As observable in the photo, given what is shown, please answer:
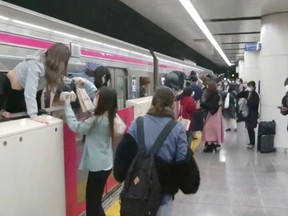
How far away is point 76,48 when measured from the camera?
467 centimetres

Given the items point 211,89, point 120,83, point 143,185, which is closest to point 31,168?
point 143,185

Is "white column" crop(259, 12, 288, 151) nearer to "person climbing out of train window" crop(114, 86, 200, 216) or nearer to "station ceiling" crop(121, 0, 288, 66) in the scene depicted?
"station ceiling" crop(121, 0, 288, 66)

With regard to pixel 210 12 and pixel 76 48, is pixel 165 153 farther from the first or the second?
pixel 210 12

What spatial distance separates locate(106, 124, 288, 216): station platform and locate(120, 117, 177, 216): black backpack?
5.63 feet

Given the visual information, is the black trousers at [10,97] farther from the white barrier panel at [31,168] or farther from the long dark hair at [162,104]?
the long dark hair at [162,104]

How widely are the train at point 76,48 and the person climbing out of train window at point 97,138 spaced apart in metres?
0.87

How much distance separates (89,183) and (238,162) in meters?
4.27

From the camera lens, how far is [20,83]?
285 centimetres

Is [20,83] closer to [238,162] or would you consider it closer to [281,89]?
[238,162]

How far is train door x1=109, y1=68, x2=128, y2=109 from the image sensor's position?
6438mm

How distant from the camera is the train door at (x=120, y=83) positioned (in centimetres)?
644

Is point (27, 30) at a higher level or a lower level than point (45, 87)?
higher

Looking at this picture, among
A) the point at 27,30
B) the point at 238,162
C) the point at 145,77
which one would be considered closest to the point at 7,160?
the point at 27,30

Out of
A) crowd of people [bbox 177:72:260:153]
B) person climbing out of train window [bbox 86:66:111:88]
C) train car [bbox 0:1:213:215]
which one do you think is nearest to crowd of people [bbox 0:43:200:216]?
train car [bbox 0:1:213:215]
